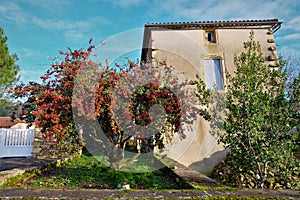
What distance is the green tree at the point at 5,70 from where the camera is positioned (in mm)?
12680

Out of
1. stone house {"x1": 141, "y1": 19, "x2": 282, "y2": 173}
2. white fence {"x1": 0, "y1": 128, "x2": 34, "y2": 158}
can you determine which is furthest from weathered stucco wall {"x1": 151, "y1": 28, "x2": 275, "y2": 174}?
white fence {"x1": 0, "y1": 128, "x2": 34, "y2": 158}

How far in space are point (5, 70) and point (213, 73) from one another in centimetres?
1333

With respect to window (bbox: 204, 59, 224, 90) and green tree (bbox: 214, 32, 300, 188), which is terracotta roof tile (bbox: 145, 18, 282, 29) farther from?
green tree (bbox: 214, 32, 300, 188)

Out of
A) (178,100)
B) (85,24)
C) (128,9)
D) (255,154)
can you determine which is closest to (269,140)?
(255,154)

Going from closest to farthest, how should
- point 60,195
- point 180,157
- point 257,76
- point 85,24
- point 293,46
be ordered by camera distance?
point 60,195 → point 257,76 → point 85,24 → point 180,157 → point 293,46

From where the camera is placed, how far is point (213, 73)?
8.20 m

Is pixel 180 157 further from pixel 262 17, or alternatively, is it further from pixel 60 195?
pixel 262 17

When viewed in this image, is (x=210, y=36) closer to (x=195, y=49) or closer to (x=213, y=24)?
(x=213, y=24)

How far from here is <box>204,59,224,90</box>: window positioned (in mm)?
8109

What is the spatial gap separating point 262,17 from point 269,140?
23.3ft

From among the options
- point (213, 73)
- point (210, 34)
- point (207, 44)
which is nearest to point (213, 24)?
point (210, 34)

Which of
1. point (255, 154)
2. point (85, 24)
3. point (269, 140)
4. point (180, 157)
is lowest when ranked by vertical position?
point (180, 157)

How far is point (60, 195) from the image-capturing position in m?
2.59

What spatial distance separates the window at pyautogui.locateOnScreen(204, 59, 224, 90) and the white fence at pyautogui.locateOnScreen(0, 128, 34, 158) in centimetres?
886
